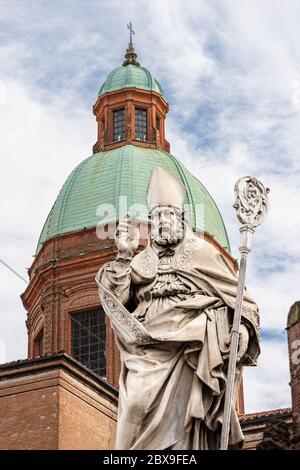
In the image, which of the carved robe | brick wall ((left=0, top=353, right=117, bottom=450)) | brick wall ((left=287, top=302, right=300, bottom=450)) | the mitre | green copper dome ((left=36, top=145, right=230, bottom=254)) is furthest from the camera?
green copper dome ((left=36, top=145, right=230, bottom=254))

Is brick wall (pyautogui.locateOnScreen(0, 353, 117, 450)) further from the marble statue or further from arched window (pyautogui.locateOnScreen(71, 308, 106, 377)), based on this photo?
the marble statue

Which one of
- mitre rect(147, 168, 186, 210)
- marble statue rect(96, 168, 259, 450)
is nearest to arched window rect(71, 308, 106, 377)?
mitre rect(147, 168, 186, 210)

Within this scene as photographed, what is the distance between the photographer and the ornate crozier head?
13.2m

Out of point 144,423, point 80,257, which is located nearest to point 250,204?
point 144,423

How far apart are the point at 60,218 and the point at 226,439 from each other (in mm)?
33854

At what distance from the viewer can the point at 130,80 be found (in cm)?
5006

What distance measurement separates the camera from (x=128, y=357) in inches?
494

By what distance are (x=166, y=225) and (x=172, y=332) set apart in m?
1.16

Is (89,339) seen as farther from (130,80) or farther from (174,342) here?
(174,342)

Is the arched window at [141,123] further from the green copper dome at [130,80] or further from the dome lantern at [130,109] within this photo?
the green copper dome at [130,80]

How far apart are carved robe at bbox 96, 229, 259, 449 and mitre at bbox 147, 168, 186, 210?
470 mm

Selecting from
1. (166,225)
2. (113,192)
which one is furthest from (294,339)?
(113,192)

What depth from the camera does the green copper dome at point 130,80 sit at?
4994cm

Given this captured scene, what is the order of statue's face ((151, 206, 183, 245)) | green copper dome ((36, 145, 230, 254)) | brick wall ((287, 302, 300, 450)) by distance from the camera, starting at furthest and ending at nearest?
1. green copper dome ((36, 145, 230, 254))
2. statue's face ((151, 206, 183, 245))
3. brick wall ((287, 302, 300, 450))
